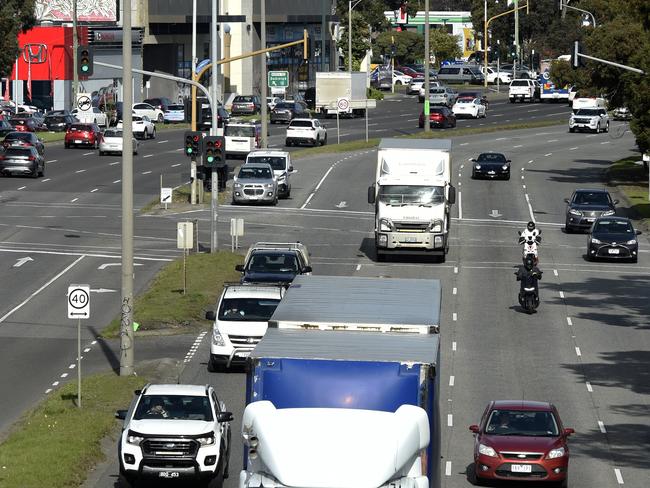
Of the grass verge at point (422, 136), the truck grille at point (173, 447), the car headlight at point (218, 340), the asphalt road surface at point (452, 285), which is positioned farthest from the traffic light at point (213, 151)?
the grass verge at point (422, 136)

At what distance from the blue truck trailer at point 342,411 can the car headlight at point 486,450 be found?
7.08 metres

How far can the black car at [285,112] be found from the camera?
105 meters

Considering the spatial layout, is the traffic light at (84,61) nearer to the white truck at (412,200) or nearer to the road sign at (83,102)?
the white truck at (412,200)

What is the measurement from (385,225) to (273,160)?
60.8 ft

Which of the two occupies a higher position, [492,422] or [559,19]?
[559,19]

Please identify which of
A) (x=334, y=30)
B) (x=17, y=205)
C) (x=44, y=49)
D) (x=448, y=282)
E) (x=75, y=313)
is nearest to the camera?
(x=75, y=313)

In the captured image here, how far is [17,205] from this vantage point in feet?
206

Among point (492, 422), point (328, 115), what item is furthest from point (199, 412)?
point (328, 115)

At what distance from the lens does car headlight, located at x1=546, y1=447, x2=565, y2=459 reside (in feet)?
76.3

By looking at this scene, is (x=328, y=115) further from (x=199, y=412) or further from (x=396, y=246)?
(x=199, y=412)

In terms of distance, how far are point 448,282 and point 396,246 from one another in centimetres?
346

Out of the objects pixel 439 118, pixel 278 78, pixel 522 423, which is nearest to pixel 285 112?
pixel 439 118

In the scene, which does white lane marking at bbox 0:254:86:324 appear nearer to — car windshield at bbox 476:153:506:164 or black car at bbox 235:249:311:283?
black car at bbox 235:249:311:283

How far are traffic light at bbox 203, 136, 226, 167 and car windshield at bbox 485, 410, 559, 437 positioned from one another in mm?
26876
